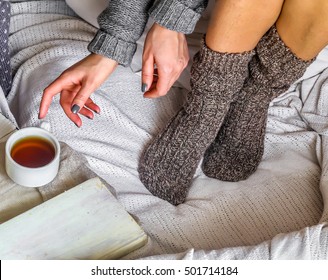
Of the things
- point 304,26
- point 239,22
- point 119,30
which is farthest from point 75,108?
point 304,26

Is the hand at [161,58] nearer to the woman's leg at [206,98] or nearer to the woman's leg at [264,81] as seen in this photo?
the woman's leg at [206,98]

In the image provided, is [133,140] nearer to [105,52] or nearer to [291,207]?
[105,52]

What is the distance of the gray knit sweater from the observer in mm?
990

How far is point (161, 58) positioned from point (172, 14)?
8 centimetres

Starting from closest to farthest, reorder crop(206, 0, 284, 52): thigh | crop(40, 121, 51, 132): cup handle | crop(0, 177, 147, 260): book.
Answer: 1. crop(0, 177, 147, 260): book
2. crop(206, 0, 284, 52): thigh
3. crop(40, 121, 51, 132): cup handle

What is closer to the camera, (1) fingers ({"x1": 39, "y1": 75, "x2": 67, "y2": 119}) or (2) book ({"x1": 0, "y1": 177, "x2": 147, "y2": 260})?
(2) book ({"x1": 0, "y1": 177, "x2": 147, "y2": 260})

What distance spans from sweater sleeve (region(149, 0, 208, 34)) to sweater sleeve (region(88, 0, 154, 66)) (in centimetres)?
4

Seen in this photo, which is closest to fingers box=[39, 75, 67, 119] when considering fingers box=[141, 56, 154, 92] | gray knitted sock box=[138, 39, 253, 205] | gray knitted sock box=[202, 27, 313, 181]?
fingers box=[141, 56, 154, 92]

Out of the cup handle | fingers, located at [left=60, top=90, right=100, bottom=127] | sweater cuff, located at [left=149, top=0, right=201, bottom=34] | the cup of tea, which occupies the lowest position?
the cup handle

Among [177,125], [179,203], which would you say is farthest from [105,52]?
[179,203]

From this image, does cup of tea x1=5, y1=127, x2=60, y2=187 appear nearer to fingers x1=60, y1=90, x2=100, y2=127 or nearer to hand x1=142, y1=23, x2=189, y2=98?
fingers x1=60, y1=90, x2=100, y2=127

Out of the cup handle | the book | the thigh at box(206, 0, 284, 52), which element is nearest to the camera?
the book

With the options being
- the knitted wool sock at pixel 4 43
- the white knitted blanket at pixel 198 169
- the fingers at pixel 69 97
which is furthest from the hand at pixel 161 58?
the knitted wool sock at pixel 4 43
